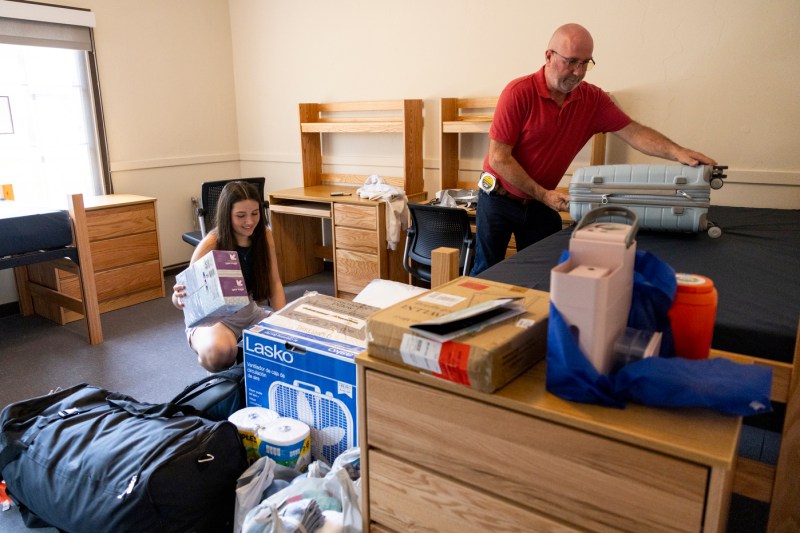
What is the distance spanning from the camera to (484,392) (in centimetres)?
96

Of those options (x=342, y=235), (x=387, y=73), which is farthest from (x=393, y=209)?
(x=387, y=73)

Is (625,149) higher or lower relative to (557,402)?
higher

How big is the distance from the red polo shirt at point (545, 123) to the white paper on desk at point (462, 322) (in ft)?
5.01

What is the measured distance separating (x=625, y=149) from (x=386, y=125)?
155cm

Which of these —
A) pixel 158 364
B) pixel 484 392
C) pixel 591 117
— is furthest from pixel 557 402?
pixel 158 364

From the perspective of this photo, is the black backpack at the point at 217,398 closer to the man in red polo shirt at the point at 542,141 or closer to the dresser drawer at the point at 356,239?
the man in red polo shirt at the point at 542,141

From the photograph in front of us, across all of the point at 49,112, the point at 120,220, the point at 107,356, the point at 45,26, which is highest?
the point at 45,26

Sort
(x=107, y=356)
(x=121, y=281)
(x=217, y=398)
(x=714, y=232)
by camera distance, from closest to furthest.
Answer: (x=217, y=398) < (x=714, y=232) < (x=107, y=356) < (x=121, y=281)

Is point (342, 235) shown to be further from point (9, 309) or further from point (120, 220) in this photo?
point (9, 309)

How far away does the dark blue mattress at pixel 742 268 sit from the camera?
1258mm

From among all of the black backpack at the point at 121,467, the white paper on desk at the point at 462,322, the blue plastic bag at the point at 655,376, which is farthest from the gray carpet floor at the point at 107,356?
the blue plastic bag at the point at 655,376

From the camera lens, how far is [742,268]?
5.58ft

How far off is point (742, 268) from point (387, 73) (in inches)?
117

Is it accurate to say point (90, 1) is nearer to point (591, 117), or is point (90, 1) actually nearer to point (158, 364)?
point (158, 364)
